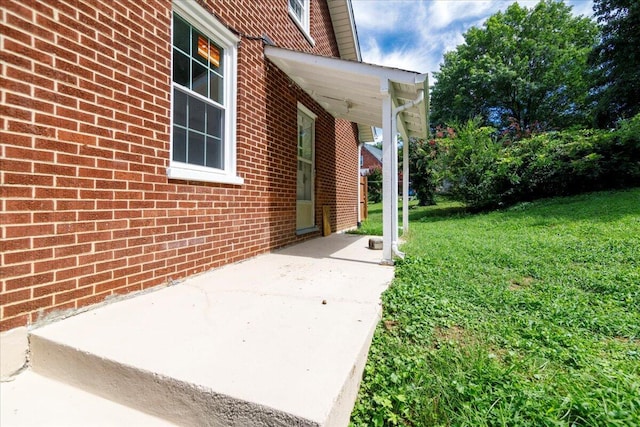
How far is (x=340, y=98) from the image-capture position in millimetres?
5914

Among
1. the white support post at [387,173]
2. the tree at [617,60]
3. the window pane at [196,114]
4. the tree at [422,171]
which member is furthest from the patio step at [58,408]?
the tree at [617,60]

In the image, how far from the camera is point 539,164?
10266 millimetres

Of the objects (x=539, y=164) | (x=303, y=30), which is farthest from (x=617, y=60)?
(x=303, y=30)

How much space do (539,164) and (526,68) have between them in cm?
1742

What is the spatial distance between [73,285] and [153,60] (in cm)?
200

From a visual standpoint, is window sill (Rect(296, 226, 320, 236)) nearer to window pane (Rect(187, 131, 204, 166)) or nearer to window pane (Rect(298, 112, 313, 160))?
window pane (Rect(298, 112, 313, 160))

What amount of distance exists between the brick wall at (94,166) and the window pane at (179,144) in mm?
239

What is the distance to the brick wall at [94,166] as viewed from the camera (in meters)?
1.82

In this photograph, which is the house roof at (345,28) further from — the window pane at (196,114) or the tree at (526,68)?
the tree at (526,68)

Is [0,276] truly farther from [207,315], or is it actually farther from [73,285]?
[207,315]

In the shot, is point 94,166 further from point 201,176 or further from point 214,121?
point 214,121

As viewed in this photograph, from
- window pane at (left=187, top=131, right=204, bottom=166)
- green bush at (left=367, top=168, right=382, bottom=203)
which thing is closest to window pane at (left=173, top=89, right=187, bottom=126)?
window pane at (left=187, top=131, right=204, bottom=166)

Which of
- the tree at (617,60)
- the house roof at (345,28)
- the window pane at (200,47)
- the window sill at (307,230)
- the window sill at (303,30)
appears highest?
the tree at (617,60)

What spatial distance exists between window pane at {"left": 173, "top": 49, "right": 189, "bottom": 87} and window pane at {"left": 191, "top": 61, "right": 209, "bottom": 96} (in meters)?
0.08
